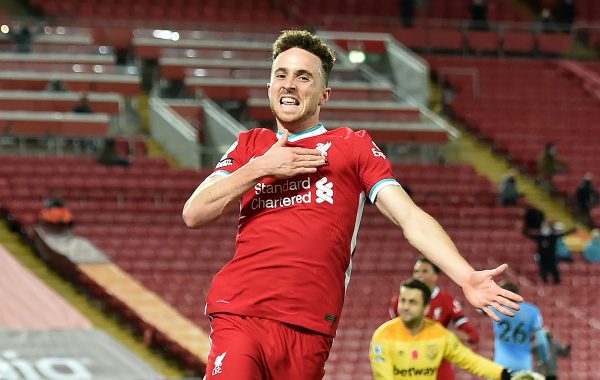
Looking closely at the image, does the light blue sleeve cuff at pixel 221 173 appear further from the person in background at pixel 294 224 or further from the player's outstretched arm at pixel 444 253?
the player's outstretched arm at pixel 444 253

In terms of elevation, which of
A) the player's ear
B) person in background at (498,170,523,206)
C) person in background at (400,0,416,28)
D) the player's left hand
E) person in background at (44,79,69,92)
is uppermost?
person in background at (400,0,416,28)

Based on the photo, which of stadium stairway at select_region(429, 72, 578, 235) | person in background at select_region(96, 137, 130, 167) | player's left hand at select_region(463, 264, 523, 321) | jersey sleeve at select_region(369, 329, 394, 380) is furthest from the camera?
stadium stairway at select_region(429, 72, 578, 235)

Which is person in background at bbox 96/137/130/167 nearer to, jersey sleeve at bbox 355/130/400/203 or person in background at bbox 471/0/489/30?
person in background at bbox 471/0/489/30

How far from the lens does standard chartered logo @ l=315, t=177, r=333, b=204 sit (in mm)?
4547

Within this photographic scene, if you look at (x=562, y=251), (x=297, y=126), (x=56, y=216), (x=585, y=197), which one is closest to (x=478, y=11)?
(x=585, y=197)

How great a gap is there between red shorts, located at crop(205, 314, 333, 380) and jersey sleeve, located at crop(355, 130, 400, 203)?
54 cm

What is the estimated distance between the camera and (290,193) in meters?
4.57

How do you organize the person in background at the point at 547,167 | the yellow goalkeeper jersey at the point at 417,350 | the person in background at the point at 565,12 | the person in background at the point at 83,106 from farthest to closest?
the person in background at the point at 565,12 → the person in background at the point at 547,167 → the person in background at the point at 83,106 → the yellow goalkeeper jersey at the point at 417,350

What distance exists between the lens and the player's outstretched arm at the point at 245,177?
4.42 meters

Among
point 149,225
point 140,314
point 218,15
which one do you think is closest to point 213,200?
point 140,314

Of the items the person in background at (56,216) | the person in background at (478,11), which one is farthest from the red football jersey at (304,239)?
the person in background at (478,11)

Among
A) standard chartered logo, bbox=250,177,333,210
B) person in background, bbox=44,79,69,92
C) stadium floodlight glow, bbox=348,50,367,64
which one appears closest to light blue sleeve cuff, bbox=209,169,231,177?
standard chartered logo, bbox=250,177,333,210

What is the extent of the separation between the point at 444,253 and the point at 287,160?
65 centimetres

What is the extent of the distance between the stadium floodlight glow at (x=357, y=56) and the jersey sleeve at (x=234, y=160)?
2475cm
